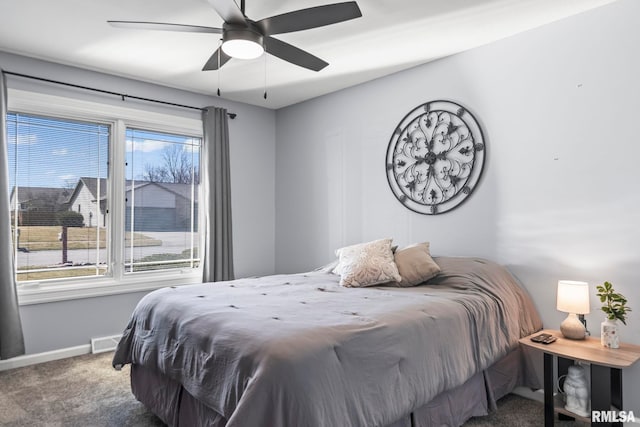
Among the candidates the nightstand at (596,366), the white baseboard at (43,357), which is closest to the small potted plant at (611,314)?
the nightstand at (596,366)

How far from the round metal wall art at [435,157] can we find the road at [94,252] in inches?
92.0

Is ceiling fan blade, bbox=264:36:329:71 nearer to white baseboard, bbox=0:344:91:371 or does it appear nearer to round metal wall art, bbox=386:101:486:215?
round metal wall art, bbox=386:101:486:215

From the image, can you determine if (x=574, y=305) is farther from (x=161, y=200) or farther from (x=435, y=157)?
(x=161, y=200)

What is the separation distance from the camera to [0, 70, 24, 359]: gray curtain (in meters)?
3.16

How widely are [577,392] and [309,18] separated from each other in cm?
254

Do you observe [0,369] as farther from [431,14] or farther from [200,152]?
[431,14]

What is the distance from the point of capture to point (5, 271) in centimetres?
317

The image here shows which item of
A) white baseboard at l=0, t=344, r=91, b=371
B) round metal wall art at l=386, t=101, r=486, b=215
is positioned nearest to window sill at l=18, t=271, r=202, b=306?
white baseboard at l=0, t=344, r=91, b=371

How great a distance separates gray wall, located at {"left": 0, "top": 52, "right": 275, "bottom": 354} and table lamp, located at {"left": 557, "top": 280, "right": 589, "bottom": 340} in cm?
327

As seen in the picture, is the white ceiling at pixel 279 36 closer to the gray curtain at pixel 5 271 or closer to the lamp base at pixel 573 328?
the gray curtain at pixel 5 271

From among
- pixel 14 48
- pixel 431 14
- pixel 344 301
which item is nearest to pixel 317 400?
pixel 344 301

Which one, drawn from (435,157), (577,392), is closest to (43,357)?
(435,157)

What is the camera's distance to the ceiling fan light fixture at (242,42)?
6.81ft

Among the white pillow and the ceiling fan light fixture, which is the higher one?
the ceiling fan light fixture
